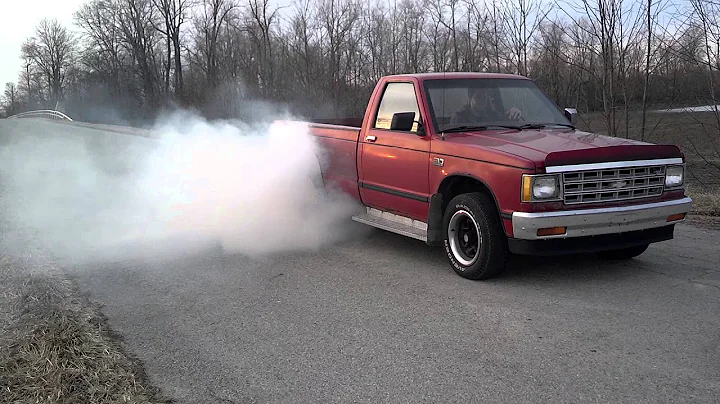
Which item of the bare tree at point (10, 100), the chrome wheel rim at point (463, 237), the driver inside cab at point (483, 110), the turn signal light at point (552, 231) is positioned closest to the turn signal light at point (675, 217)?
the turn signal light at point (552, 231)

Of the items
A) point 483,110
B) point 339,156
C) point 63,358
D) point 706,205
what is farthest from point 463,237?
point 706,205

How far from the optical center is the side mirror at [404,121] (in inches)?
246

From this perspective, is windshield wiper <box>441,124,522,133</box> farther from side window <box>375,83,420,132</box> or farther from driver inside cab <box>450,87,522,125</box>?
side window <box>375,83,420,132</box>

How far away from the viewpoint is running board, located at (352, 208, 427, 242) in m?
6.25

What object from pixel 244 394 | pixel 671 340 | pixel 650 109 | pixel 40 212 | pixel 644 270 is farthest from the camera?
pixel 650 109

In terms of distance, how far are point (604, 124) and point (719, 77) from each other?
216 cm

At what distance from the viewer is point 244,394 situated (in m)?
3.58

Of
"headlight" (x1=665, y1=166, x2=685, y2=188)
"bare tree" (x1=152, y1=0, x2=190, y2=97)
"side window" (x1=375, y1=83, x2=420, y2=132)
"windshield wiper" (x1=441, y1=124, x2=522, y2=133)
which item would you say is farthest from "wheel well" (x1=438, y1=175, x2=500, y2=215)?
"bare tree" (x1=152, y1=0, x2=190, y2=97)

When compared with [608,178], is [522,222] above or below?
below

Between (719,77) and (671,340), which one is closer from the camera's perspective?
(671,340)

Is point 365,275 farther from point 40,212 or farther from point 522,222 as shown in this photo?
point 40,212

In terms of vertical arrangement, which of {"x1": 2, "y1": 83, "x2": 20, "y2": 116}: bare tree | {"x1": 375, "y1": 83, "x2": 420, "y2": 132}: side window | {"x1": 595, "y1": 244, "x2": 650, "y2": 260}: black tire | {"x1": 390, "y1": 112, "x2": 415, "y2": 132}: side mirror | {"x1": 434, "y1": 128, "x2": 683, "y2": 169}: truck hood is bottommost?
{"x1": 595, "y1": 244, "x2": 650, "y2": 260}: black tire

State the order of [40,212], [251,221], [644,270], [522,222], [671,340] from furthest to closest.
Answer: [40,212] < [251,221] < [644,270] < [522,222] < [671,340]

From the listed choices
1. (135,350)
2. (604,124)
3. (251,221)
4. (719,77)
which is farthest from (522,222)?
(604,124)
